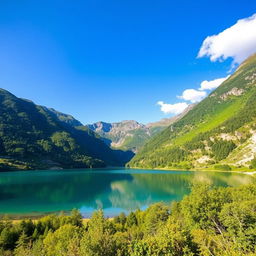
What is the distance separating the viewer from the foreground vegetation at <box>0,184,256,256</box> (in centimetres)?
2292

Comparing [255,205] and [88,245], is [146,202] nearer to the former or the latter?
[255,205]

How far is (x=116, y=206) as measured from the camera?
81.4 m

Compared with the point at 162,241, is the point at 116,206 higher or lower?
lower

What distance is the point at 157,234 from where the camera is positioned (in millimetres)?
29609

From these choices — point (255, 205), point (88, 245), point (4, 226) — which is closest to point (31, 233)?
point (4, 226)

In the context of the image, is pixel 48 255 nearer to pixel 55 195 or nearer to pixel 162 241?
pixel 162 241

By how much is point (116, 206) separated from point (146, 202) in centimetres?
1405

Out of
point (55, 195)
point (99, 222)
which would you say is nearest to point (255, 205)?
point (99, 222)

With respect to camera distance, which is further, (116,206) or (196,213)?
(116,206)

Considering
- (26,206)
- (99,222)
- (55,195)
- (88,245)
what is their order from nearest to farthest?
(88,245) < (99,222) < (26,206) < (55,195)

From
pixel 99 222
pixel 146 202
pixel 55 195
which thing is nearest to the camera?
pixel 99 222

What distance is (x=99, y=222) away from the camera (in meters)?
36.4

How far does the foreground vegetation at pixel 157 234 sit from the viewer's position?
22922mm

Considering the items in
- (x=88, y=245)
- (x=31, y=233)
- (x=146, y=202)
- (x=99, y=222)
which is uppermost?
(x=88, y=245)
